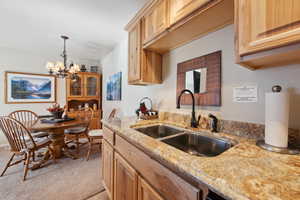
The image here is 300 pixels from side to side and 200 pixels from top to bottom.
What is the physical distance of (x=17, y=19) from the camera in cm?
208

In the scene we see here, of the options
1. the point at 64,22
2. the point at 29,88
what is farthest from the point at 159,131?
the point at 29,88

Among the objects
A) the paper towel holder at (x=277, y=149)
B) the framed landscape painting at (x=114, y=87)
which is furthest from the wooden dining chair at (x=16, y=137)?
the paper towel holder at (x=277, y=149)

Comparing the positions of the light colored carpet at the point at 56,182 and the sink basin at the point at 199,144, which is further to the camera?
the light colored carpet at the point at 56,182

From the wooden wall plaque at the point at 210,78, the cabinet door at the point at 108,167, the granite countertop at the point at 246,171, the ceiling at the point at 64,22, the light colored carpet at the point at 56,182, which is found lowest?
Answer: the light colored carpet at the point at 56,182

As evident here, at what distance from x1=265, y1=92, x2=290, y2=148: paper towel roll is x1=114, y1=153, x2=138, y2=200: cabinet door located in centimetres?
89

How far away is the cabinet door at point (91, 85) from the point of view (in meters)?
4.12

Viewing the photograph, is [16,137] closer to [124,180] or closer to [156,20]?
[124,180]

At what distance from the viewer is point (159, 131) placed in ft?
5.00

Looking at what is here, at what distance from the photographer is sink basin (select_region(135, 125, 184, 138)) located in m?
1.37

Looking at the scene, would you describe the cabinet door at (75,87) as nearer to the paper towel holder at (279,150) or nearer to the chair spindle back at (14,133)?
the chair spindle back at (14,133)

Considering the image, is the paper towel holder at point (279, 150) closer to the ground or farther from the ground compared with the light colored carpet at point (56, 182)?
farther from the ground

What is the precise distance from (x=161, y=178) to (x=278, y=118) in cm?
72

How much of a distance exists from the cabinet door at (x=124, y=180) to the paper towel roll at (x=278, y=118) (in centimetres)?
89

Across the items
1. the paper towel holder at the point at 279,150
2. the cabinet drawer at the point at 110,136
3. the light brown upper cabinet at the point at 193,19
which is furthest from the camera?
the cabinet drawer at the point at 110,136
